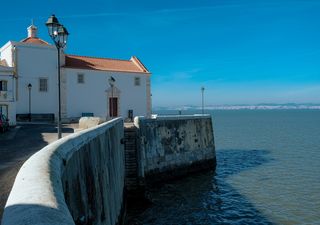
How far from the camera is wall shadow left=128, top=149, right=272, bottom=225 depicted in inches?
571

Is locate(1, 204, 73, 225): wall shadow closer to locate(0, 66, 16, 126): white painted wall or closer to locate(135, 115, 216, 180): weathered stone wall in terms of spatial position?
locate(135, 115, 216, 180): weathered stone wall

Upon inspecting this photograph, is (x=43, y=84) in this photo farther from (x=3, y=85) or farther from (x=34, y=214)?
(x=34, y=214)

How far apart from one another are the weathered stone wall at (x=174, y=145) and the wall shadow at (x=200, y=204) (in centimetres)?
102

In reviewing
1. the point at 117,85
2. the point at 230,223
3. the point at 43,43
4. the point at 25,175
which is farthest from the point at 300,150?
the point at 25,175

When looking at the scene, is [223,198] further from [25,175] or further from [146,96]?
[146,96]

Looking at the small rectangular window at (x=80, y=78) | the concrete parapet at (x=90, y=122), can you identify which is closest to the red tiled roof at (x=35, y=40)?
the small rectangular window at (x=80, y=78)

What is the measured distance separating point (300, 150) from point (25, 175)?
117 feet

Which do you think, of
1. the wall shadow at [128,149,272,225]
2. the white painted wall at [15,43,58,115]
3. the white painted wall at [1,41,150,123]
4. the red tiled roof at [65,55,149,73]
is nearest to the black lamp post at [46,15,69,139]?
the wall shadow at [128,149,272,225]

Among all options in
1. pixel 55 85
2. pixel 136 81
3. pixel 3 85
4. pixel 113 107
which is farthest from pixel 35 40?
pixel 136 81

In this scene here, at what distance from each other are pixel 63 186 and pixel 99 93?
3446 cm

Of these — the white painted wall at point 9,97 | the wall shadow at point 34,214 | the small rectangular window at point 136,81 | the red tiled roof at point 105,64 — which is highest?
the red tiled roof at point 105,64

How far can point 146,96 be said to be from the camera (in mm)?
42031

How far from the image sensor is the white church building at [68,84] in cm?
3447

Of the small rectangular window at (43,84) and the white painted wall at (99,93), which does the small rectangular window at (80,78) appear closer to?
the white painted wall at (99,93)
